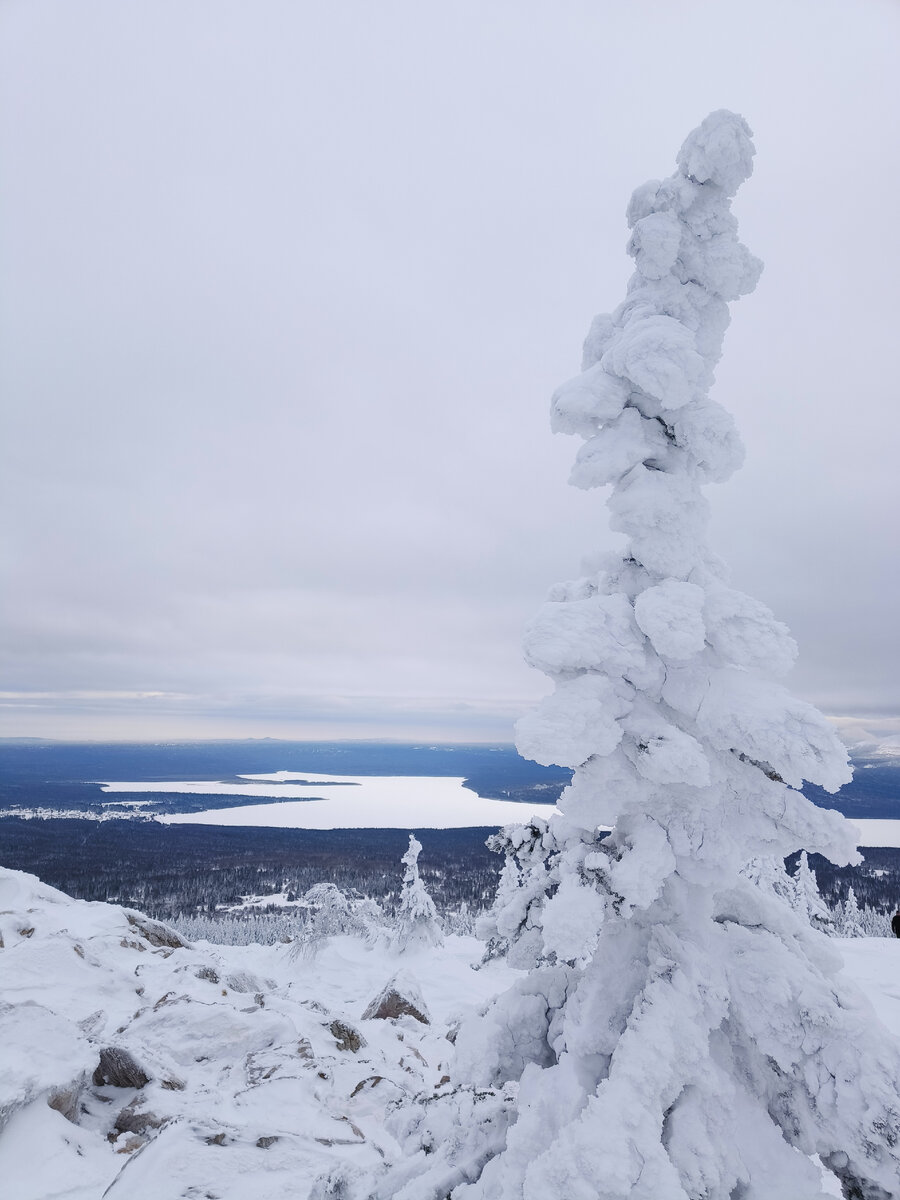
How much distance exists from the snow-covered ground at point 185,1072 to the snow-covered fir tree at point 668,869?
1355 millimetres

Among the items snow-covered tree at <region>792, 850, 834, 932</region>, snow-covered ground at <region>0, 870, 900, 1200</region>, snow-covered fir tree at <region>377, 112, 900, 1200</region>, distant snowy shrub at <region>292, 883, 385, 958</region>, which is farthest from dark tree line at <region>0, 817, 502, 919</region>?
snow-covered fir tree at <region>377, 112, 900, 1200</region>

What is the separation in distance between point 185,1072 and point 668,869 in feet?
35.5

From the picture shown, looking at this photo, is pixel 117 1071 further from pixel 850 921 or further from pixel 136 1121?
pixel 850 921

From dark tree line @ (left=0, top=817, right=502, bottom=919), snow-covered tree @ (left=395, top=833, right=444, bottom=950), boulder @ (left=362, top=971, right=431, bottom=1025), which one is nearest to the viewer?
boulder @ (left=362, top=971, right=431, bottom=1025)

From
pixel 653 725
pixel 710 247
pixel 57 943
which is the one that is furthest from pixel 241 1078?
pixel 710 247

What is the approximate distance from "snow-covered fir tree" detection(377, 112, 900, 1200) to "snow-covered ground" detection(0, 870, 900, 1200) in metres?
1.36

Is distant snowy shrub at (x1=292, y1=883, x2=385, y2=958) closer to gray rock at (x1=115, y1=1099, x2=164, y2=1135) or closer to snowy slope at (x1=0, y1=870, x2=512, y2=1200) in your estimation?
snowy slope at (x1=0, y1=870, x2=512, y2=1200)

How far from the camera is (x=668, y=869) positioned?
5207 mm

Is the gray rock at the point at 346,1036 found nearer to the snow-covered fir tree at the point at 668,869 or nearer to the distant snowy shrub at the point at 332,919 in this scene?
the snow-covered fir tree at the point at 668,869

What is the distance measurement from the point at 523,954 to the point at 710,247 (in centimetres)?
785

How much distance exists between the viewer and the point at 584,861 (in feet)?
17.1

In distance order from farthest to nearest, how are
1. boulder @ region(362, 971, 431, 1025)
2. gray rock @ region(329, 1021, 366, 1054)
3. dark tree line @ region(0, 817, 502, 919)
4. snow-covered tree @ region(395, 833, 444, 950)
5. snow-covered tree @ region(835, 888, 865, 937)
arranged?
dark tree line @ region(0, 817, 502, 919) < snow-covered tree @ region(835, 888, 865, 937) < snow-covered tree @ region(395, 833, 444, 950) < boulder @ region(362, 971, 431, 1025) < gray rock @ region(329, 1021, 366, 1054)

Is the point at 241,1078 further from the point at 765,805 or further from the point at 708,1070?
the point at 765,805

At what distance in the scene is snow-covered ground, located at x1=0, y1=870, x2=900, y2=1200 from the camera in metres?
7.16
